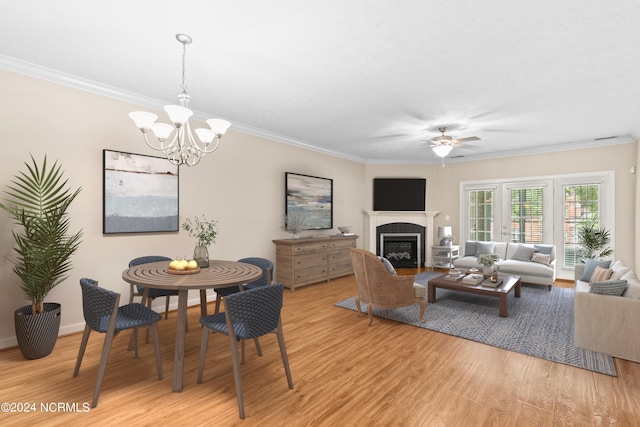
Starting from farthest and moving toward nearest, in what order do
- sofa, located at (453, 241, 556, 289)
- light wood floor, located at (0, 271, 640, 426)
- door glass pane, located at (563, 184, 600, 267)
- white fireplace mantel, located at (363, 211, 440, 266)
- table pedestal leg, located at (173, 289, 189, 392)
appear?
white fireplace mantel, located at (363, 211, 440, 266) < door glass pane, located at (563, 184, 600, 267) < sofa, located at (453, 241, 556, 289) < table pedestal leg, located at (173, 289, 189, 392) < light wood floor, located at (0, 271, 640, 426)

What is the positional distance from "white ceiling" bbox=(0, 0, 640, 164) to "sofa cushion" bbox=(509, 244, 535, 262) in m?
2.48

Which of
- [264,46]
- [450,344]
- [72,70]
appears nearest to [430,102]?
[264,46]

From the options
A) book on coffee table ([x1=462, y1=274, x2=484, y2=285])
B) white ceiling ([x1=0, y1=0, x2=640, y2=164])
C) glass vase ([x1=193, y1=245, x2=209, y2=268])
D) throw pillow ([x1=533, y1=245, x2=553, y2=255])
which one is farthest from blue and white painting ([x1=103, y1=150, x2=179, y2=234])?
throw pillow ([x1=533, y1=245, x2=553, y2=255])

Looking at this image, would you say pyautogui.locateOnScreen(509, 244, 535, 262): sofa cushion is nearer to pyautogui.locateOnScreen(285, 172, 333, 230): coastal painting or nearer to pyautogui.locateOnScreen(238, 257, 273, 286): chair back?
pyautogui.locateOnScreen(285, 172, 333, 230): coastal painting

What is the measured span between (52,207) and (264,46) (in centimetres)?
255

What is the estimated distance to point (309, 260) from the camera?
233 inches

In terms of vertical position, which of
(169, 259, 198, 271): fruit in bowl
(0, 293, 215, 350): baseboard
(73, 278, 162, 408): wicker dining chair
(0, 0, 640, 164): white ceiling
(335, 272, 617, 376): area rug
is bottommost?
(335, 272, 617, 376): area rug

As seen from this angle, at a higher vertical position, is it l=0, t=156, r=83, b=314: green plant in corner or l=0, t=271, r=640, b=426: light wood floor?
l=0, t=156, r=83, b=314: green plant in corner

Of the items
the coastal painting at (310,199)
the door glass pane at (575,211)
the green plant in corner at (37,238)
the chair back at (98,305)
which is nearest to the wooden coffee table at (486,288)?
the door glass pane at (575,211)

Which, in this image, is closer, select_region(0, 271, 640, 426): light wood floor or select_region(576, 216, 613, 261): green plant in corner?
select_region(0, 271, 640, 426): light wood floor

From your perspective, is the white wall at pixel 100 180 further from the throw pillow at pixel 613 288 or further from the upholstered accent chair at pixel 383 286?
the throw pillow at pixel 613 288

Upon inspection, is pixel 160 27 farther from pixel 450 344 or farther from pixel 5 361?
pixel 450 344

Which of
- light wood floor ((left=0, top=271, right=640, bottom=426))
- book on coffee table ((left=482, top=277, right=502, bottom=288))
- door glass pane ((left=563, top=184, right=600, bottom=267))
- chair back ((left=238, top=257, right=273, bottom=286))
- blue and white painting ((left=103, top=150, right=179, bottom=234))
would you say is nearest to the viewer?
light wood floor ((left=0, top=271, right=640, bottom=426))

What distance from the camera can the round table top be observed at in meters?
2.51
